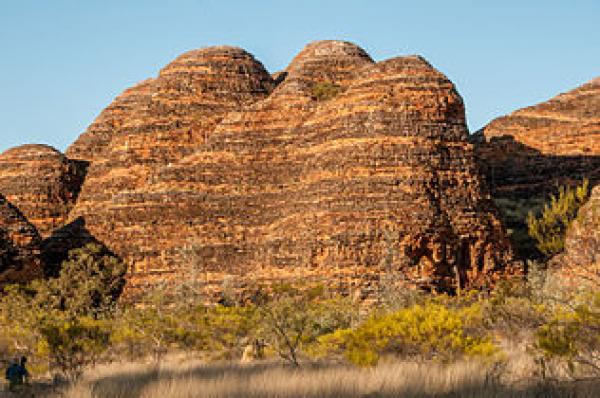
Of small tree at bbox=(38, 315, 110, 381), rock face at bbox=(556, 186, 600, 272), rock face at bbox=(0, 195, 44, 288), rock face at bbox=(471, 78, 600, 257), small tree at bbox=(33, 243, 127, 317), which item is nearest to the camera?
small tree at bbox=(38, 315, 110, 381)

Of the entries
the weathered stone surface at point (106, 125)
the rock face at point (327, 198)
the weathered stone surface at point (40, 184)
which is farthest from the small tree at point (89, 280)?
the weathered stone surface at point (106, 125)

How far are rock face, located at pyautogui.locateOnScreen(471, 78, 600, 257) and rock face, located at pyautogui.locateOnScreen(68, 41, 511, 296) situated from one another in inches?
525

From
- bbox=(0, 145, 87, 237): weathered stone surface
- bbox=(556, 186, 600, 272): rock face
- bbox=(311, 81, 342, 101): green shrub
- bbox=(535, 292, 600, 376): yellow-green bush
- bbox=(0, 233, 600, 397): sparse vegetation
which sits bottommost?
bbox=(0, 233, 600, 397): sparse vegetation

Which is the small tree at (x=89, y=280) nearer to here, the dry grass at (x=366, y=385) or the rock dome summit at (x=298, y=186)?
the rock dome summit at (x=298, y=186)

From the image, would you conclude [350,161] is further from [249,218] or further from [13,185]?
[13,185]

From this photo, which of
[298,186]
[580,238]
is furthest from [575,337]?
[298,186]

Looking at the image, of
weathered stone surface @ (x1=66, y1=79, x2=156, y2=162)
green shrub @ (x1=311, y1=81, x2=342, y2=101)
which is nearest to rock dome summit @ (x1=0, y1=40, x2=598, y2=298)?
green shrub @ (x1=311, y1=81, x2=342, y2=101)

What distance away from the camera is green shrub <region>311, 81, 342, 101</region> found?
1902 inches

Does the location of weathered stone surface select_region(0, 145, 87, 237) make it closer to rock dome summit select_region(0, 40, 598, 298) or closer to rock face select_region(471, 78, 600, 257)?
rock dome summit select_region(0, 40, 598, 298)

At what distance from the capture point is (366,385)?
1353 centimetres

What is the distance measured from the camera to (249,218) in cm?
4181

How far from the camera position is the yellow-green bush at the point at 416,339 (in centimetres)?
1650

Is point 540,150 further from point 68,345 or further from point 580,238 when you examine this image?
point 68,345

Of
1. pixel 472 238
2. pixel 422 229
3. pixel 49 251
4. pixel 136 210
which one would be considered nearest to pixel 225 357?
pixel 422 229
